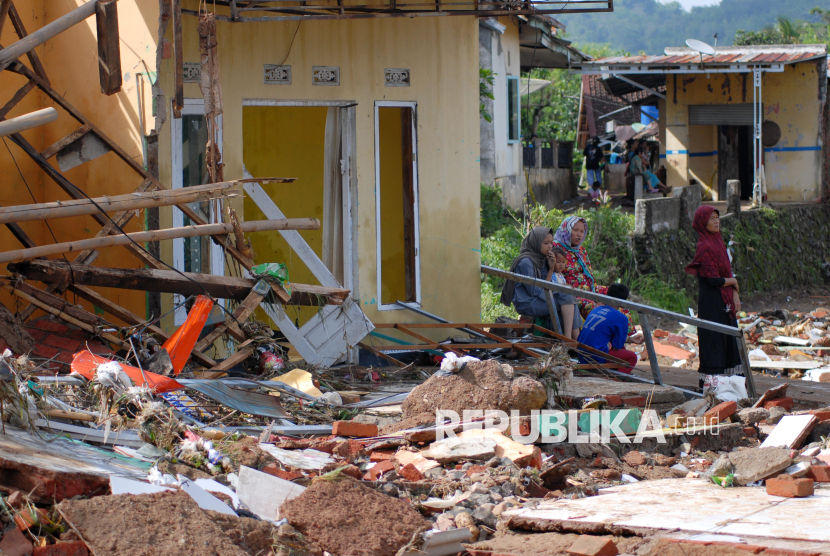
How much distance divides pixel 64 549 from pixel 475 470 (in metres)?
2.20

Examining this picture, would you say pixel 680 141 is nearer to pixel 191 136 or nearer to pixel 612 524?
pixel 191 136

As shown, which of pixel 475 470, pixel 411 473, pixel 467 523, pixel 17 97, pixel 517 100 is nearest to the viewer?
pixel 467 523

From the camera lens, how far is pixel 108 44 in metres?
5.91

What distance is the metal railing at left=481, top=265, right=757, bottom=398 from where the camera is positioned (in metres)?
6.62

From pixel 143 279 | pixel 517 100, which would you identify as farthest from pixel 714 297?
pixel 517 100

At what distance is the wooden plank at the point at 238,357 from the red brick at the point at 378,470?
5.45 ft

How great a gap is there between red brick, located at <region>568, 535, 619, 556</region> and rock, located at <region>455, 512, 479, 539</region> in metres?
0.47

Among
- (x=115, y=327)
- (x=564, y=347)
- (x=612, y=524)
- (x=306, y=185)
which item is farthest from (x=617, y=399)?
(x=306, y=185)

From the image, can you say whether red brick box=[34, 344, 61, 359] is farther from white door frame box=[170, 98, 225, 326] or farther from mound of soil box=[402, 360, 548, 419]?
mound of soil box=[402, 360, 548, 419]

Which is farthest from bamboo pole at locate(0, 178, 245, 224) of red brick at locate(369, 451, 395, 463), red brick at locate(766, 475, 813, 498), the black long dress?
the black long dress

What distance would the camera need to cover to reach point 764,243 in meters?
16.8

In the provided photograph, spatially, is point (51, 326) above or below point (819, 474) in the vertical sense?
above

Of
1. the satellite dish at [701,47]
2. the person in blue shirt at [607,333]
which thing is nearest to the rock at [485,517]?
the person in blue shirt at [607,333]

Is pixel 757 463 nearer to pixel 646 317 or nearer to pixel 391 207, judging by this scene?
pixel 646 317
